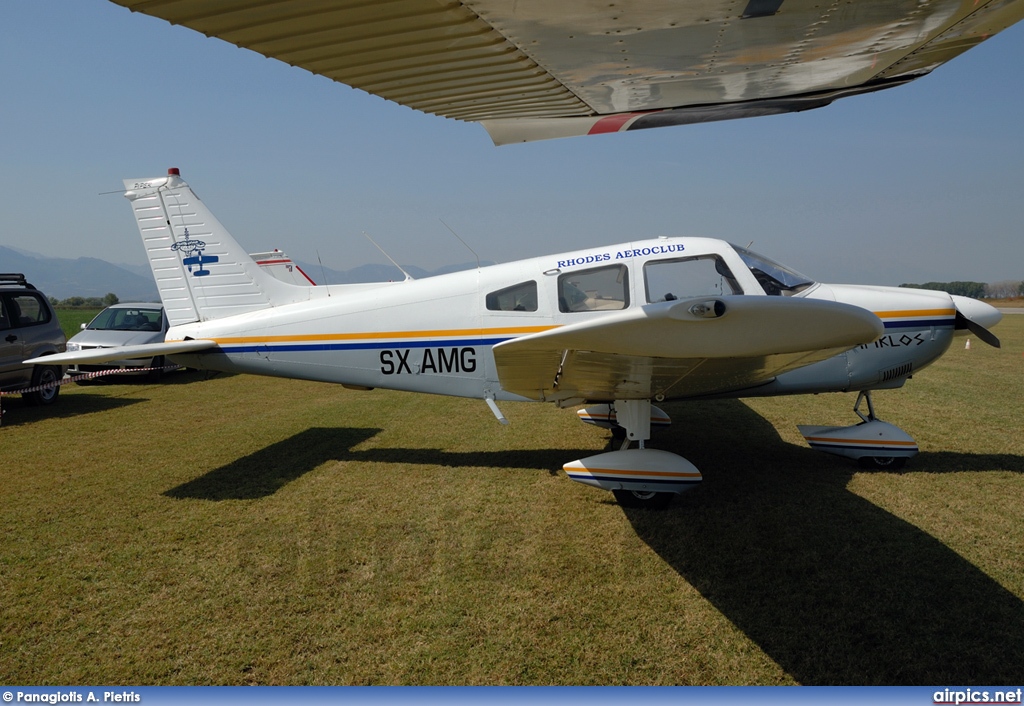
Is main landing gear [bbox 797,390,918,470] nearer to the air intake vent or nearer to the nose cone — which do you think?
the air intake vent

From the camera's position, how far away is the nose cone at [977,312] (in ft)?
17.3

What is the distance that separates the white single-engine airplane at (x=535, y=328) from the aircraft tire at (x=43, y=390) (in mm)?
4460

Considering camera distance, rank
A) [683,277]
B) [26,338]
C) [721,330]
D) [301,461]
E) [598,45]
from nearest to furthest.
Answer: [598,45], [721,330], [683,277], [301,461], [26,338]

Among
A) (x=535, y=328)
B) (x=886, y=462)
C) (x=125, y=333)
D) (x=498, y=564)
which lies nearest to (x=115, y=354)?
(x=535, y=328)

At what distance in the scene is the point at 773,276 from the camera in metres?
5.14

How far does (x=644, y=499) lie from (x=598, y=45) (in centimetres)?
362

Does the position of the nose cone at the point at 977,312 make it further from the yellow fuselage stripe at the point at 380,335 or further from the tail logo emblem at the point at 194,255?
the tail logo emblem at the point at 194,255

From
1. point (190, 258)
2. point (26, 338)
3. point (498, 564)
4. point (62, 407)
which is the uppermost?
point (190, 258)

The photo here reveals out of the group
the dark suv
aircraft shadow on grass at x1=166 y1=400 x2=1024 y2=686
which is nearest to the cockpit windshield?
aircraft shadow on grass at x1=166 y1=400 x2=1024 y2=686

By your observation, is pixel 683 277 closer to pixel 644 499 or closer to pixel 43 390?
pixel 644 499

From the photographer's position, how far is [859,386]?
537 centimetres

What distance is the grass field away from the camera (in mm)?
2783

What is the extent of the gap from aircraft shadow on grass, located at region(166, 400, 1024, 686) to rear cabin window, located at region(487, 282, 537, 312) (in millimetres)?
1638

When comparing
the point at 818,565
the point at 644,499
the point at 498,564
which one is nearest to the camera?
the point at 818,565
